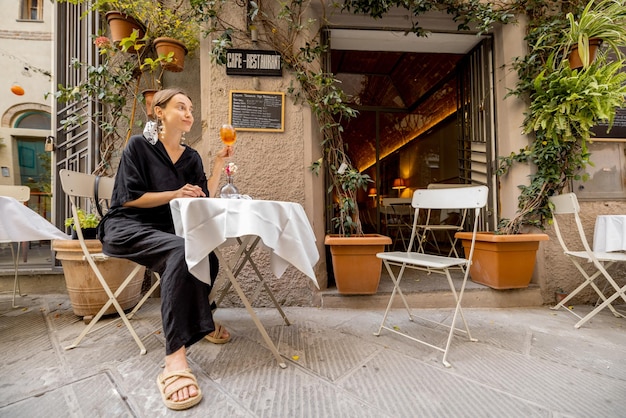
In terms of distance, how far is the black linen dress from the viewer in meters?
1.39

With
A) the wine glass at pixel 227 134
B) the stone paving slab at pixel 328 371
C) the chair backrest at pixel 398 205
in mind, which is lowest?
the stone paving slab at pixel 328 371

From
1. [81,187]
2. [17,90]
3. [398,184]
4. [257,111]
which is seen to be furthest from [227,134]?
[398,184]

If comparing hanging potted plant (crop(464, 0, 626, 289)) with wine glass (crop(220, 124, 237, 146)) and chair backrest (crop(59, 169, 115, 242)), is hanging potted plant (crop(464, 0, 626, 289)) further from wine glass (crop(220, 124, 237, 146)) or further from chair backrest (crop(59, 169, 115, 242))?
chair backrest (crop(59, 169, 115, 242))

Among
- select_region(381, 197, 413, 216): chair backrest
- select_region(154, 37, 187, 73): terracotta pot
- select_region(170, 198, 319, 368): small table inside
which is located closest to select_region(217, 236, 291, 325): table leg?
select_region(170, 198, 319, 368): small table inside

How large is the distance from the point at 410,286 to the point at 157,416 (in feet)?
7.80

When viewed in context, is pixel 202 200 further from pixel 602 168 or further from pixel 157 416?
pixel 602 168

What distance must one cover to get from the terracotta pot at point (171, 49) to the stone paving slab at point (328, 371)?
2.32 m

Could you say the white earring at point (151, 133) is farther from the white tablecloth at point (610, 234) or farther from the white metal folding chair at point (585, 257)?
the white tablecloth at point (610, 234)

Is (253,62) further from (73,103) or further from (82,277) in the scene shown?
(82,277)

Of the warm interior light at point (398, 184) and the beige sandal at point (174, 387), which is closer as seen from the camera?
the beige sandal at point (174, 387)

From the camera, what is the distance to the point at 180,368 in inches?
53.9

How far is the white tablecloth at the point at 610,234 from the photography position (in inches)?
97.2

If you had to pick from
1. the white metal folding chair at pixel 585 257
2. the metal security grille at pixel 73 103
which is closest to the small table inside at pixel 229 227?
the white metal folding chair at pixel 585 257

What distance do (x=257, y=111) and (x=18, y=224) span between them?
6.81ft
